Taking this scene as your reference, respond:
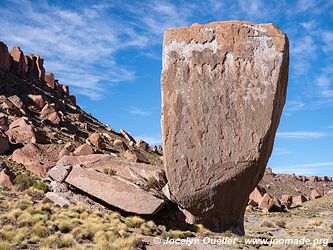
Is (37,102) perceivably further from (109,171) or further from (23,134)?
(109,171)

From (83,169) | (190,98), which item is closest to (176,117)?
(190,98)

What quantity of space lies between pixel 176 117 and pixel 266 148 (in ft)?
11.2

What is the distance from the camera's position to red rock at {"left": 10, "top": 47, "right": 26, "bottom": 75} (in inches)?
2709

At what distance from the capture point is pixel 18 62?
7031 centimetres

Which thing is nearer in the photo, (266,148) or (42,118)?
(266,148)

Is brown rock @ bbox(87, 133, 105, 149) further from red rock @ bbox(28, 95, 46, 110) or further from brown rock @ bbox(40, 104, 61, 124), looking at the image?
red rock @ bbox(28, 95, 46, 110)

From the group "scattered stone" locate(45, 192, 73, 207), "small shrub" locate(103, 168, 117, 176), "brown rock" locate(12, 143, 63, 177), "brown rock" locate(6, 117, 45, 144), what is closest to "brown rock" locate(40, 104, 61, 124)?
"brown rock" locate(6, 117, 45, 144)

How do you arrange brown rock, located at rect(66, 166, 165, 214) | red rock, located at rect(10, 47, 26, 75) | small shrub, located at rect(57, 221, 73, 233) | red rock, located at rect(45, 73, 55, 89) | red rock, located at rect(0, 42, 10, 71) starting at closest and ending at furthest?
small shrub, located at rect(57, 221, 73, 233)
brown rock, located at rect(66, 166, 165, 214)
red rock, located at rect(0, 42, 10, 71)
red rock, located at rect(10, 47, 26, 75)
red rock, located at rect(45, 73, 55, 89)

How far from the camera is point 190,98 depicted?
45.7 feet

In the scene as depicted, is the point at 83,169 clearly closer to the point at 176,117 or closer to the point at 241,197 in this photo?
the point at 176,117

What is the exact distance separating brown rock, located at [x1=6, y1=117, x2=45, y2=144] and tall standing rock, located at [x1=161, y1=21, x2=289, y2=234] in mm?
30069

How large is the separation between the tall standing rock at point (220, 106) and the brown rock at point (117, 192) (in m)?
1.59

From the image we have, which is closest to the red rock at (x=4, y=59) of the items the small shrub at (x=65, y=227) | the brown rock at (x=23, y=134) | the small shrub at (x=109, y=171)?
the brown rock at (x=23, y=134)

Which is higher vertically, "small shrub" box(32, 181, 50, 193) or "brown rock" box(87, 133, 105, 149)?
"brown rock" box(87, 133, 105, 149)
